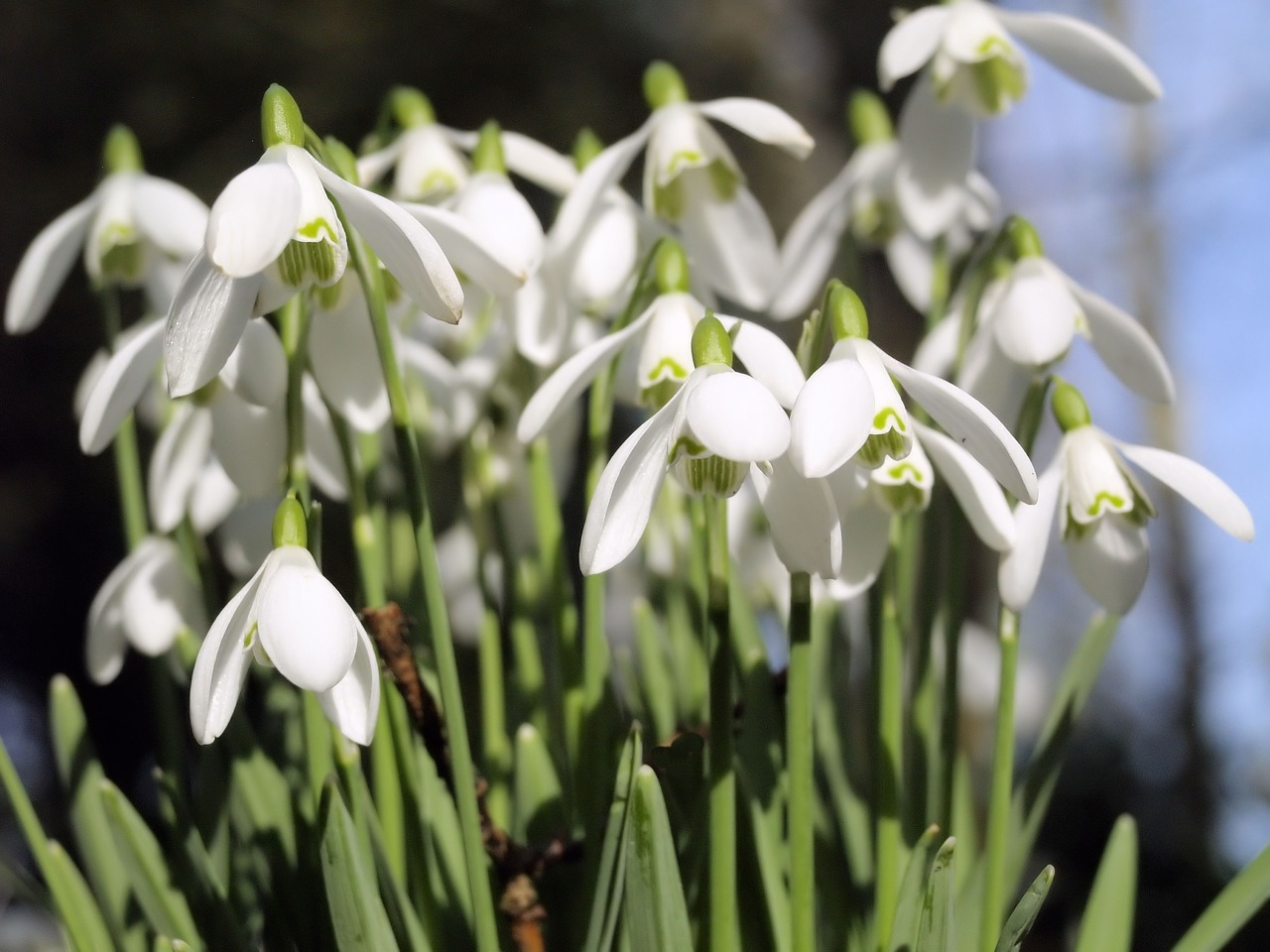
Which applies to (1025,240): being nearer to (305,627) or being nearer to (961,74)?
(961,74)

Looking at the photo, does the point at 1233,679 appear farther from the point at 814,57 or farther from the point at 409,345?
the point at 409,345

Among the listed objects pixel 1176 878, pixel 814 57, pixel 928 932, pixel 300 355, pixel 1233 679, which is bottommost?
pixel 1176 878

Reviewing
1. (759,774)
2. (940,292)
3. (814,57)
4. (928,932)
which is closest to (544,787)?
(759,774)

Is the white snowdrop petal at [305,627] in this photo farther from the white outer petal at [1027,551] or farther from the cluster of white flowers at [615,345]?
the white outer petal at [1027,551]

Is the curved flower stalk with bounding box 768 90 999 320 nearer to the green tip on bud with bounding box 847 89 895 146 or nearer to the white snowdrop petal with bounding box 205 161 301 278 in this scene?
the green tip on bud with bounding box 847 89 895 146

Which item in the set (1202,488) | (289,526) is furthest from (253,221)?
(1202,488)

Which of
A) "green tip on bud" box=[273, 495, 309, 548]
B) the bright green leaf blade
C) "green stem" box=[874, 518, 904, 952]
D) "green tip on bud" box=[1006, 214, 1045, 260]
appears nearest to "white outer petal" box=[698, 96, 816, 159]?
"green tip on bud" box=[1006, 214, 1045, 260]
